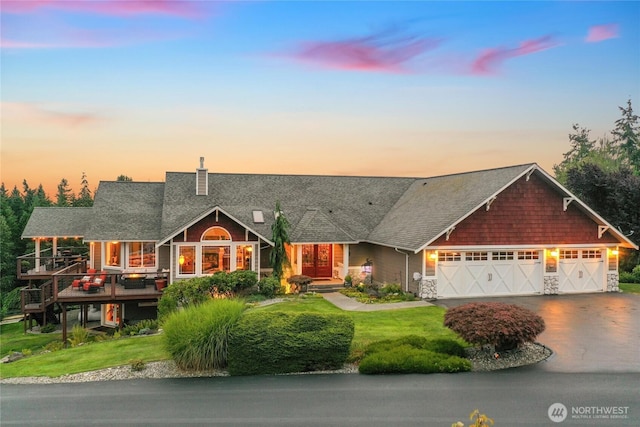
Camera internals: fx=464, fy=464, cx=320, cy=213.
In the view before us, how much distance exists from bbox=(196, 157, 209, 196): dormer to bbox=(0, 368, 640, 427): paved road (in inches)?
664

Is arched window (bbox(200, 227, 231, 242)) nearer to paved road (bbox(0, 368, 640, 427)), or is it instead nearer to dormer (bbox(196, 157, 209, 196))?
dormer (bbox(196, 157, 209, 196))

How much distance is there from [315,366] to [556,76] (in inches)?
734

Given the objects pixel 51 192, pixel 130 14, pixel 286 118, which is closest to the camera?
pixel 130 14

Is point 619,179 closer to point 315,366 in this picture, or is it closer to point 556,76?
point 556,76

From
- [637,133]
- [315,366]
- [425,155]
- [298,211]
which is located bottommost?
[315,366]

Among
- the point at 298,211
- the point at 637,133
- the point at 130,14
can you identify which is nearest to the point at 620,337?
the point at 298,211

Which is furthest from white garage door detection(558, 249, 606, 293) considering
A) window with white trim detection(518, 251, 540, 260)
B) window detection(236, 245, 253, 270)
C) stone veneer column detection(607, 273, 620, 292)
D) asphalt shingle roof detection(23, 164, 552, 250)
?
window detection(236, 245, 253, 270)

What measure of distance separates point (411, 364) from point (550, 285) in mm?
14153

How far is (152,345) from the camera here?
15.0 metres

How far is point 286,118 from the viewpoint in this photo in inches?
1187

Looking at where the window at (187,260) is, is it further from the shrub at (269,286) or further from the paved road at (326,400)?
the paved road at (326,400)

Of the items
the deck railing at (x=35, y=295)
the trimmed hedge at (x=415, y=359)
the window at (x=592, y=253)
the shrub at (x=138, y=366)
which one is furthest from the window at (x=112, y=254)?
the window at (x=592, y=253)

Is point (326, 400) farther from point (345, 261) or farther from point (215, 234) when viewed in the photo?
point (345, 261)

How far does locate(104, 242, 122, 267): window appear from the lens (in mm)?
24375
